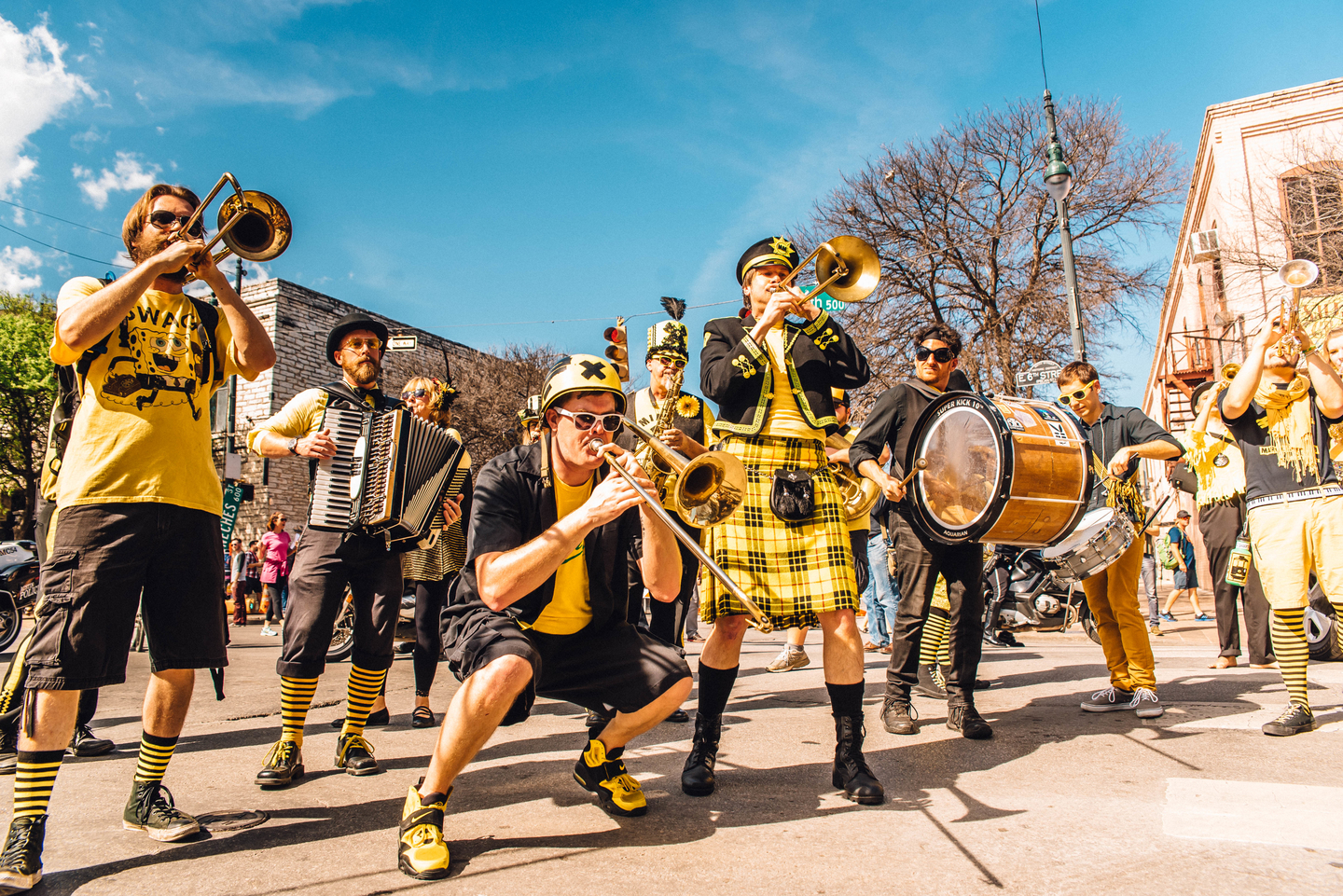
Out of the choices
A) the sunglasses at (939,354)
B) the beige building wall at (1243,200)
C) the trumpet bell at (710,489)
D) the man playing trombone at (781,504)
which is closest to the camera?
the trumpet bell at (710,489)

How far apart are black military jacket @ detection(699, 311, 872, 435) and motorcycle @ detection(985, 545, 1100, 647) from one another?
20.6 feet

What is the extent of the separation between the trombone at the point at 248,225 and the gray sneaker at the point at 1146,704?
464 cm

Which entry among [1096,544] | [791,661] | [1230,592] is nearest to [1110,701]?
[1096,544]

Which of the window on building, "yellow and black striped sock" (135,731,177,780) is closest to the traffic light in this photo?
"yellow and black striped sock" (135,731,177,780)

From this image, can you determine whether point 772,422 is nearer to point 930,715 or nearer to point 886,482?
point 886,482

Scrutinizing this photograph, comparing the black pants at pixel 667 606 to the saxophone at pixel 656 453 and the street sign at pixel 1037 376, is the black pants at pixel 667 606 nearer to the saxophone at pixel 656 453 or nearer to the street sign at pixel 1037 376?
the saxophone at pixel 656 453

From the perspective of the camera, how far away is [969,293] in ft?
70.9

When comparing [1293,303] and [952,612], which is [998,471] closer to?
[952,612]

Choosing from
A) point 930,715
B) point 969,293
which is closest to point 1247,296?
point 969,293

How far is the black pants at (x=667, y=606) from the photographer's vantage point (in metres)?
4.25

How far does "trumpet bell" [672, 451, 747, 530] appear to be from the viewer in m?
2.62

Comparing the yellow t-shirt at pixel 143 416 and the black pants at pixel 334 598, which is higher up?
the yellow t-shirt at pixel 143 416

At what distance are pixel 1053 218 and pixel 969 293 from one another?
2746mm

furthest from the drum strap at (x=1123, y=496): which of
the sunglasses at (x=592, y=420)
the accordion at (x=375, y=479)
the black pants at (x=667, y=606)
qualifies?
the accordion at (x=375, y=479)
